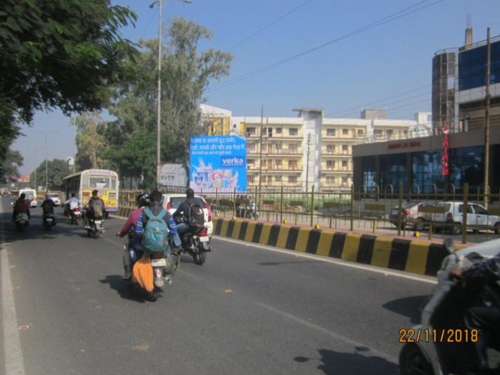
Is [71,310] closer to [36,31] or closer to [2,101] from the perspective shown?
[36,31]

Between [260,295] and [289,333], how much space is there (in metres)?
1.92

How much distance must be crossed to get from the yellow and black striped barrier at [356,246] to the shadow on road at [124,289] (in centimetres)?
492

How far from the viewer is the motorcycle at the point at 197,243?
10.1 m

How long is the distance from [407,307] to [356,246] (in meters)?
4.04

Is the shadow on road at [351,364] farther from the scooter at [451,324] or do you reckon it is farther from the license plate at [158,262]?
the license plate at [158,262]

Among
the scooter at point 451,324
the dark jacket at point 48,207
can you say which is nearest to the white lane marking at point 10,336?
the scooter at point 451,324

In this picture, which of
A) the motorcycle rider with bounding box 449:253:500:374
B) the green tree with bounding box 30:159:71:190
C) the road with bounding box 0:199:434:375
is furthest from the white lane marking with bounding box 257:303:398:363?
the green tree with bounding box 30:159:71:190

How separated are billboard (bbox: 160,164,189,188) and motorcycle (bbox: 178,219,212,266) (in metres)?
24.2

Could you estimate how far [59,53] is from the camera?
36.2 ft

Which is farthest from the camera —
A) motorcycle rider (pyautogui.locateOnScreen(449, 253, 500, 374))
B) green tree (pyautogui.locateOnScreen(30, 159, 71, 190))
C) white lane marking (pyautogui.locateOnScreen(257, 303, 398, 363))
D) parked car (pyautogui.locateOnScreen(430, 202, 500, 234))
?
green tree (pyautogui.locateOnScreen(30, 159, 71, 190))

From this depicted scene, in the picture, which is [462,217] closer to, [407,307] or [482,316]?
[407,307]

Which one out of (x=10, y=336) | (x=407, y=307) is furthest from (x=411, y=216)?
(x=10, y=336)

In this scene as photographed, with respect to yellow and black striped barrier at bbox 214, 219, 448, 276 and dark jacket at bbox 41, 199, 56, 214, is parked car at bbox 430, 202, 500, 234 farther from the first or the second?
dark jacket at bbox 41, 199, 56, 214

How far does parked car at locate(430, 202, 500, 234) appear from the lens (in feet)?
29.3
